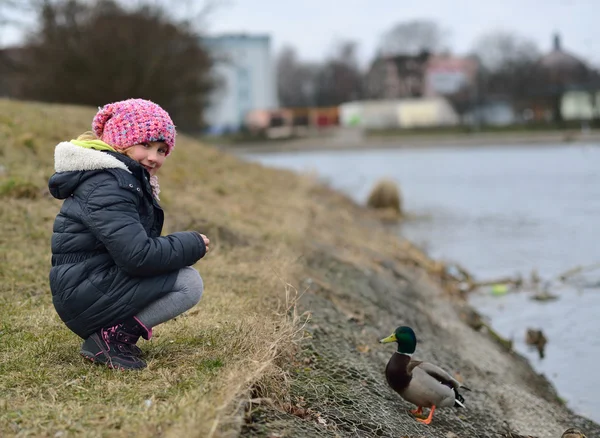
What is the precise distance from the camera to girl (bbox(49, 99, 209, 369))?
4680 millimetres

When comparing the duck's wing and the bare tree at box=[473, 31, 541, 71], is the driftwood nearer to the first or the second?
the duck's wing

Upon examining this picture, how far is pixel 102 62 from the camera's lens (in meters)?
29.0

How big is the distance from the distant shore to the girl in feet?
182

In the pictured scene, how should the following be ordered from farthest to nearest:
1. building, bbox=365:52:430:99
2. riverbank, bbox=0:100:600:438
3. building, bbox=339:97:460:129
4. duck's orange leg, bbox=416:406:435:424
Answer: building, bbox=365:52:430:99
building, bbox=339:97:460:129
duck's orange leg, bbox=416:406:435:424
riverbank, bbox=0:100:600:438

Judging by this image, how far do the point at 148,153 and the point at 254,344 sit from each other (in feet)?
4.23

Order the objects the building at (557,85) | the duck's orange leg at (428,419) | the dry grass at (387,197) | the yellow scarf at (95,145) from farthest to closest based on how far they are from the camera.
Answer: the building at (557,85) < the dry grass at (387,197) < the duck's orange leg at (428,419) < the yellow scarf at (95,145)

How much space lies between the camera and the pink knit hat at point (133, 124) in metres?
4.81

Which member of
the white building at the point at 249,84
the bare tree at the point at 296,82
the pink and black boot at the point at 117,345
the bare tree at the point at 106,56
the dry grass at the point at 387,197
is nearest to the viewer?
the pink and black boot at the point at 117,345

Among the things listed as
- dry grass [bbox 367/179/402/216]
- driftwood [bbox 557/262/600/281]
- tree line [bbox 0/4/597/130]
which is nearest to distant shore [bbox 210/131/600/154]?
tree line [bbox 0/4/597/130]

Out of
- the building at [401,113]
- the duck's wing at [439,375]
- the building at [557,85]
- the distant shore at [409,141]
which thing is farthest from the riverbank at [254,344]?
the building at [401,113]

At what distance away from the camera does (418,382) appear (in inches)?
234

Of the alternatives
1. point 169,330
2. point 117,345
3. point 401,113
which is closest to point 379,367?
point 169,330

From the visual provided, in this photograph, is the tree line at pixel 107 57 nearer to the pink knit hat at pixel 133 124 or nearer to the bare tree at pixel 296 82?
the pink knit hat at pixel 133 124

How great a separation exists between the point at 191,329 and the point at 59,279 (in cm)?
120
